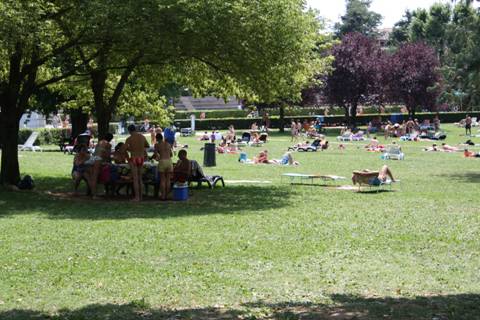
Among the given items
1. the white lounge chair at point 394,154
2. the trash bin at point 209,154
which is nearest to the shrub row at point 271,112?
the white lounge chair at point 394,154

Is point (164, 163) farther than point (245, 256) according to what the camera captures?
Yes

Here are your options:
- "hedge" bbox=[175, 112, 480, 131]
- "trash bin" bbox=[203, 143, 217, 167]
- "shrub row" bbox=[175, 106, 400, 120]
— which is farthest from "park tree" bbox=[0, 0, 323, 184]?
"shrub row" bbox=[175, 106, 400, 120]

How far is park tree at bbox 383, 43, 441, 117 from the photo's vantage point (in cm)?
6681

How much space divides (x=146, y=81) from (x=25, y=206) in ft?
28.3

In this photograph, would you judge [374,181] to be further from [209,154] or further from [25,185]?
[209,154]

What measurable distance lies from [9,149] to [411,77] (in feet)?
168

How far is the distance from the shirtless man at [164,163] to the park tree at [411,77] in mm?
51095

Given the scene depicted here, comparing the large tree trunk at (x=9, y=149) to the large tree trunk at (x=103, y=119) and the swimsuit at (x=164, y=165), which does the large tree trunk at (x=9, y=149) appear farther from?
the swimsuit at (x=164, y=165)

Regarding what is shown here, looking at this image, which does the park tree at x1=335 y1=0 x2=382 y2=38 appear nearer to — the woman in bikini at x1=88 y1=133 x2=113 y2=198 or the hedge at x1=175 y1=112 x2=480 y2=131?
the hedge at x1=175 y1=112 x2=480 y2=131

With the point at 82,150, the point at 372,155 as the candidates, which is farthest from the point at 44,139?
the point at 82,150

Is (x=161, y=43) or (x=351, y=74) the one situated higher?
(x=351, y=74)

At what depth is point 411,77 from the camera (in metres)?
66.6

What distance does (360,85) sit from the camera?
64.7 metres

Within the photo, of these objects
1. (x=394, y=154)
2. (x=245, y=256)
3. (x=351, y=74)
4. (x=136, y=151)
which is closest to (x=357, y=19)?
(x=351, y=74)
